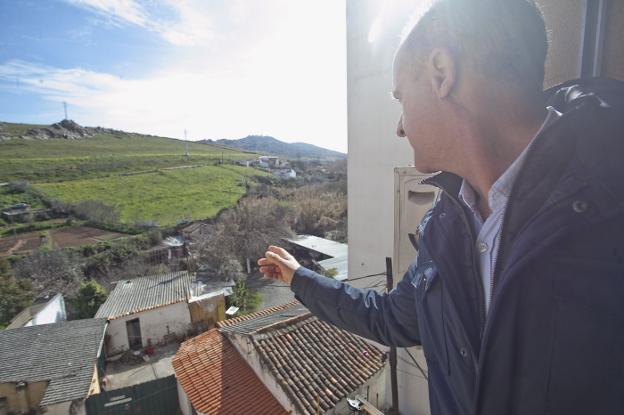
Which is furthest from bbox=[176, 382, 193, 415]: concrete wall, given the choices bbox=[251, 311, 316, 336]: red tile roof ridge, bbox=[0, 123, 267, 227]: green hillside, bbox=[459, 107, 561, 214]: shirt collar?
bbox=[0, 123, 267, 227]: green hillside

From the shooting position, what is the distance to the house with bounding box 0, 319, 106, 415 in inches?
309

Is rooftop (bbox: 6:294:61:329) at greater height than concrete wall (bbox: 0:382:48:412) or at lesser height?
greater

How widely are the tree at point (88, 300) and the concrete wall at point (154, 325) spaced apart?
112 inches

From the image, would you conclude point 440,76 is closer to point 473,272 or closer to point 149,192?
point 473,272

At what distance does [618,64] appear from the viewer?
1.15 meters

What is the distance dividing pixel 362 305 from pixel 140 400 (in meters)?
9.32

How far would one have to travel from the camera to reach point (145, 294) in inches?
504

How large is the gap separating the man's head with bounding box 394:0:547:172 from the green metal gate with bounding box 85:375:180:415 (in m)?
9.60

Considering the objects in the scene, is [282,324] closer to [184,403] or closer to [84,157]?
[184,403]

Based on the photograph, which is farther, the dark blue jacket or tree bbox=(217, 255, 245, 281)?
tree bbox=(217, 255, 245, 281)

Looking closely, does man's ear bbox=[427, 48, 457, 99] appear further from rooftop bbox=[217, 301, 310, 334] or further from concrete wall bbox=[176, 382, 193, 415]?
concrete wall bbox=[176, 382, 193, 415]

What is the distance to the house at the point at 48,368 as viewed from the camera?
7.84 m

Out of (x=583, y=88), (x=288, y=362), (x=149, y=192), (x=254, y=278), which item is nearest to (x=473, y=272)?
(x=583, y=88)

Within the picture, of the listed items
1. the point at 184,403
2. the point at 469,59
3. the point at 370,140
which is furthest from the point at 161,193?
the point at 469,59
